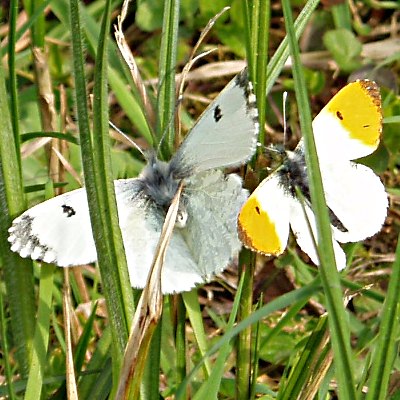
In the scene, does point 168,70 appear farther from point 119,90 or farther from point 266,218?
point 119,90

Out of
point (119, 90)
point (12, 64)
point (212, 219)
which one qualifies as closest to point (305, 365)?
point (212, 219)

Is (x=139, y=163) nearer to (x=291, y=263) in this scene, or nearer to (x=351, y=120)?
(x=291, y=263)

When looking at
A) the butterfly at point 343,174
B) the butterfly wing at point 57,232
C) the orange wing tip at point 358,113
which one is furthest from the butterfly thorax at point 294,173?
the butterfly wing at point 57,232

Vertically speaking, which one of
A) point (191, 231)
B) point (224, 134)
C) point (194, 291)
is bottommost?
point (194, 291)

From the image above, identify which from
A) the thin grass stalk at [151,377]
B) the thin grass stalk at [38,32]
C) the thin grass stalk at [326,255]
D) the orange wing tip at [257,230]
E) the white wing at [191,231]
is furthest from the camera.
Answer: the thin grass stalk at [38,32]

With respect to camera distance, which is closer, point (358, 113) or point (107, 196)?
point (107, 196)

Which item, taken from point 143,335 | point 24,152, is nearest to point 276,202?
point 143,335

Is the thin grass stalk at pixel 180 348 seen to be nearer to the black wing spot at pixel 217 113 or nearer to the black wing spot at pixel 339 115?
the black wing spot at pixel 217 113
